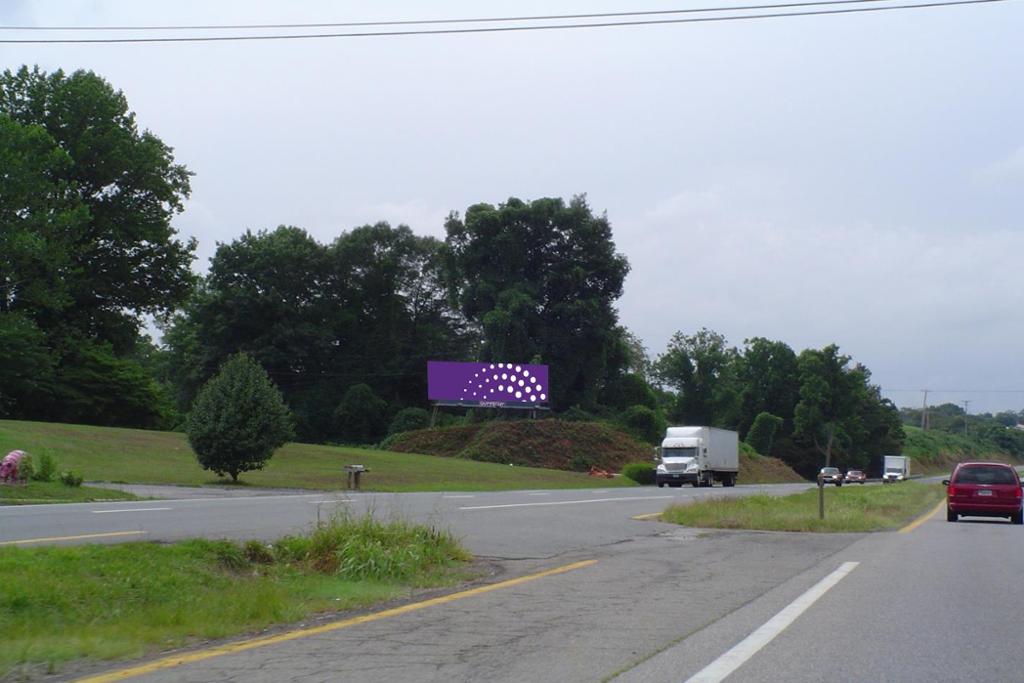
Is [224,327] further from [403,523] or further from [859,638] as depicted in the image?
[859,638]

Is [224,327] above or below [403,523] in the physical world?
above

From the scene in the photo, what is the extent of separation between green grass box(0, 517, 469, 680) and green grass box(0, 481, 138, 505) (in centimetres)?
1277

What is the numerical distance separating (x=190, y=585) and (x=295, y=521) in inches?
364

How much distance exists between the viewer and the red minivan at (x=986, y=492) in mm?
28234

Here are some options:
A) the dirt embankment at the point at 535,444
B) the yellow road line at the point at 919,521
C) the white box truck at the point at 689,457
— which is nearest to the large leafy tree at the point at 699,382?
the dirt embankment at the point at 535,444

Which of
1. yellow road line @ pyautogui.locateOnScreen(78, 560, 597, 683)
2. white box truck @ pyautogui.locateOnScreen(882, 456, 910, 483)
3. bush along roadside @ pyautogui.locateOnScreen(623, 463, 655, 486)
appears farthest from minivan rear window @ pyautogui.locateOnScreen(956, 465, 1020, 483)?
white box truck @ pyautogui.locateOnScreen(882, 456, 910, 483)

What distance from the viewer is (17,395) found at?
60312mm

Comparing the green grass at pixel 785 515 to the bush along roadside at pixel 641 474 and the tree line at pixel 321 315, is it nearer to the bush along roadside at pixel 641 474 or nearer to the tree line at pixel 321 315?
the bush along roadside at pixel 641 474

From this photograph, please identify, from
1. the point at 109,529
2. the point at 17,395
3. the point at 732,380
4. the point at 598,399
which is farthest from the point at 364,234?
the point at 109,529

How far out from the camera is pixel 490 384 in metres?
71.3

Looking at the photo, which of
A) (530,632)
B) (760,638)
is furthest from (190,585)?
(760,638)

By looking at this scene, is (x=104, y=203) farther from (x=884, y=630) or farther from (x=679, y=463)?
(x=884, y=630)

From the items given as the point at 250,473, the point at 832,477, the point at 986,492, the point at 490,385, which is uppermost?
the point at 490,385

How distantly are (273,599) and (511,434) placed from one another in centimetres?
6107
